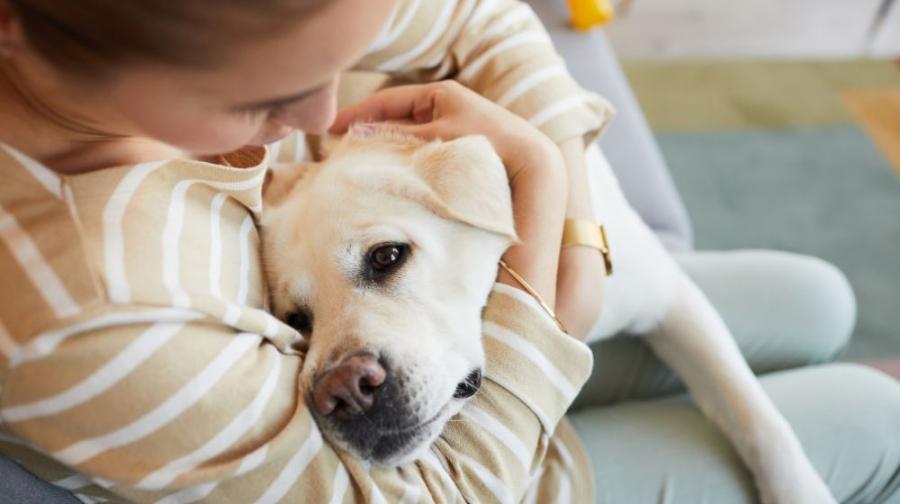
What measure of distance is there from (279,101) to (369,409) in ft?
1.15

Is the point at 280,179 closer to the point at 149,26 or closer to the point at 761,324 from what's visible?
the point at 149,26

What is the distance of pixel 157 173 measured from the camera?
73 cm

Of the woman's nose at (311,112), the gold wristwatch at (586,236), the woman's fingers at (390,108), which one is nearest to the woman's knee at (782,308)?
the gold wristwatch at (586,236)

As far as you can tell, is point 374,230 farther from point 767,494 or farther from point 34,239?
point 767,494

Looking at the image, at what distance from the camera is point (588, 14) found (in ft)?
5.72

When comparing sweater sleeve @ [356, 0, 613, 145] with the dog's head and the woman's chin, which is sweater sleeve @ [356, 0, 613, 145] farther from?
the woman's chin

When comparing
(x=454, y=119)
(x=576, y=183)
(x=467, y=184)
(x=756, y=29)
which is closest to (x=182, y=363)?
(x=467, y=184)

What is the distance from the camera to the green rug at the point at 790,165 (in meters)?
2.05

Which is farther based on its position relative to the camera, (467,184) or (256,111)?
(467,184)

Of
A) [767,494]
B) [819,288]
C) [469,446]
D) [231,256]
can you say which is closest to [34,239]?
[231,256]

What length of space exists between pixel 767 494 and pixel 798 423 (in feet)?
0.45

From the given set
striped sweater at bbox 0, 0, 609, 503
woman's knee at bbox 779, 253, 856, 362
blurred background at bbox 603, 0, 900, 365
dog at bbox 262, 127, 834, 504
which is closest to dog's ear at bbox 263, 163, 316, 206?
dog at bbox 262, 127, 834, 504

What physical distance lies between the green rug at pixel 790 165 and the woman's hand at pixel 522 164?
1204mm

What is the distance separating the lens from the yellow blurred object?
1.74 meters
